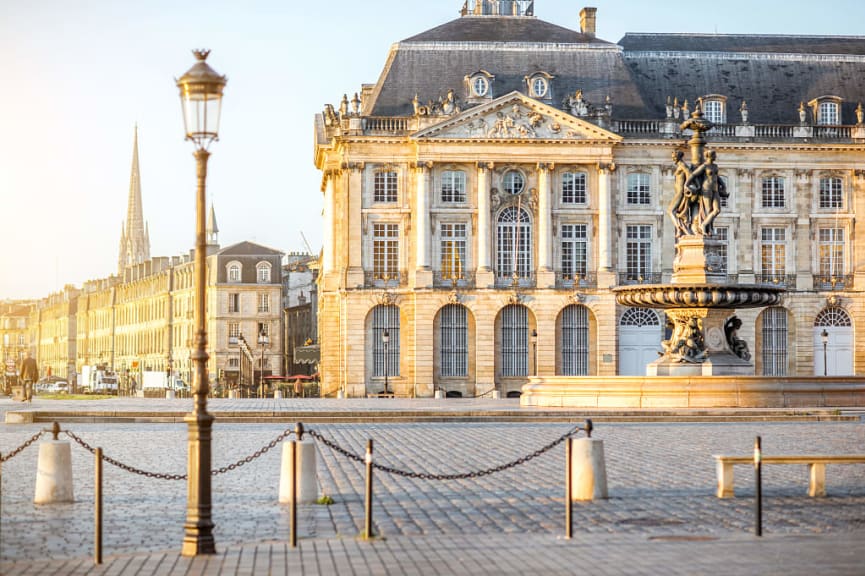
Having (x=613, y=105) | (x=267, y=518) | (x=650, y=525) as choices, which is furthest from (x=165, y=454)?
(x=613, y=105)

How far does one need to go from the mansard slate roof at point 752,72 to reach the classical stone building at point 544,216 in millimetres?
376

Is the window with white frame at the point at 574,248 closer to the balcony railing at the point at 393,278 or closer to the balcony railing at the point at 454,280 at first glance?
the balcony railing at the point at 454,280

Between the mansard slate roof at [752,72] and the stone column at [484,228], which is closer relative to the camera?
the stone column at [484,228]

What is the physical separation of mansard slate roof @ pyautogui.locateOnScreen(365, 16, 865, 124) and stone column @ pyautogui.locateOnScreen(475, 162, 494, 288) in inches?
147

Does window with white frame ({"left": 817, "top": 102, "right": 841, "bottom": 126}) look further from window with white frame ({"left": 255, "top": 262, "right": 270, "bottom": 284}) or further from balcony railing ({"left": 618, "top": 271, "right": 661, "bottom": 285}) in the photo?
window with white frame ({"left": 255, "top": 262, "right": 270, "bottom": 284})

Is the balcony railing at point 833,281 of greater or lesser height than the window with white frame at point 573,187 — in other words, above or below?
below

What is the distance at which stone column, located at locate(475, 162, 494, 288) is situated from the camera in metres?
69.1

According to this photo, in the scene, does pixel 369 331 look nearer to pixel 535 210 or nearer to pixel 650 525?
pixel 535 210

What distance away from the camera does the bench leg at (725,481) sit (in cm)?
1733

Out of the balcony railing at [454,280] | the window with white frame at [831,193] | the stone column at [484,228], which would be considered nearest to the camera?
the stone column at [484,228]

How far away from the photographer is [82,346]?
174 meters

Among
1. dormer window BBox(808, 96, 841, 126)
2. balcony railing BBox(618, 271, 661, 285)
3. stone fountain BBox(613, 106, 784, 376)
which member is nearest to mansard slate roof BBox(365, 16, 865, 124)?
dormer window BBox(808, 96, 841, 126)

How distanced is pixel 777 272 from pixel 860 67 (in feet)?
38.7

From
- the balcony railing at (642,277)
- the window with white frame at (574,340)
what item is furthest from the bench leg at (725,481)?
the balcony railing at (642,277)
